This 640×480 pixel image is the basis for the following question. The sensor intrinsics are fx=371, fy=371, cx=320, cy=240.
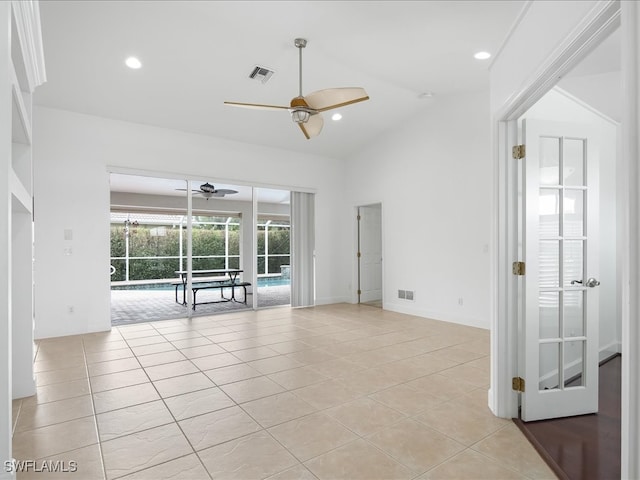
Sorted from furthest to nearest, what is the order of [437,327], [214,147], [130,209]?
[130,209] → [214,147] → [437,327]

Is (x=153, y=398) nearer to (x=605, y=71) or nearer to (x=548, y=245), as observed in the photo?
(x=548, y=245)

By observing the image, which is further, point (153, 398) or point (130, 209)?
point (130, 209)

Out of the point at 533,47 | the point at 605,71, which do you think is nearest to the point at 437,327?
the point at 605,71

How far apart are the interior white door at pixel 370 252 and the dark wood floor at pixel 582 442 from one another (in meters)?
5.16

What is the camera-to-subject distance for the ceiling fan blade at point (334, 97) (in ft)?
11.5

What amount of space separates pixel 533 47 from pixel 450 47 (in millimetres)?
2454

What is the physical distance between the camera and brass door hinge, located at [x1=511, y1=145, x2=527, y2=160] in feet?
8.33

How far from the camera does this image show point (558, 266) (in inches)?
101

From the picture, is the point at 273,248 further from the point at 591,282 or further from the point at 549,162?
the point at 591,282

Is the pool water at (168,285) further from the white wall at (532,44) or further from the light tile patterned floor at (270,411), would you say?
the white wall at (532,44)

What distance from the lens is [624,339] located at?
117 cm

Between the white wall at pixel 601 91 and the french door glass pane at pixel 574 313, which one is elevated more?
the white wall at pixel 601 91

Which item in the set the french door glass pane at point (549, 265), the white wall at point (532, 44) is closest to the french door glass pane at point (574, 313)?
the french door glass pane at point (549, 265)

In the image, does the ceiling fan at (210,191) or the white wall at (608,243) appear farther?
the ceiling fan at (210,191)
